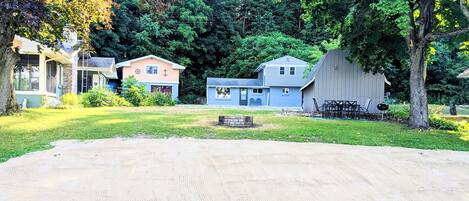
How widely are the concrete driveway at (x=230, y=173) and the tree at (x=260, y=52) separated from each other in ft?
121

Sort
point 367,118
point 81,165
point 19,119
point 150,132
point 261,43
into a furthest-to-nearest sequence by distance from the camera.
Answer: point 261,43, point 367,118, point 19,119, point 150,132, point 81,165

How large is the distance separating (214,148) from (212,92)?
32897mm

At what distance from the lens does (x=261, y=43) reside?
46.1 m

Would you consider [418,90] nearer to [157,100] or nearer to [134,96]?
[157,100]

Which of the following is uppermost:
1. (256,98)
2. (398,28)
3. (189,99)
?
(398,28)

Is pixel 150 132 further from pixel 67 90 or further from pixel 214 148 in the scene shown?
pixel 67 90

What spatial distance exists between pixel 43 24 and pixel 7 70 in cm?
336

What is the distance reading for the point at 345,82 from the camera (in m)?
21.5

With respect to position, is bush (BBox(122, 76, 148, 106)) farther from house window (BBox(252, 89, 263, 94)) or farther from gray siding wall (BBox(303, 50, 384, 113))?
house window (BBox(252, 89, 263, 94))

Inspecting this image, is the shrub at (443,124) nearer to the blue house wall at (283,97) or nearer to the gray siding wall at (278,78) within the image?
the gray siding wall at (278,78)

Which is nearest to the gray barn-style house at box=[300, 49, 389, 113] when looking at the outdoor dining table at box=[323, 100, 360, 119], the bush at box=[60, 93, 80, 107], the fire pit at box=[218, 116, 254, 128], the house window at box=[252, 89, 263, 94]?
the outdoor dining table at box=[323, 100, 360, 119]

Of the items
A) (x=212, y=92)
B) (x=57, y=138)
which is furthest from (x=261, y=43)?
(x=57, y=138)

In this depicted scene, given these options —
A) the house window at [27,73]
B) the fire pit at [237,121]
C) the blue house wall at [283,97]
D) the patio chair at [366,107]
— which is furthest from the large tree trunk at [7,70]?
the blue house wall at [283,97]

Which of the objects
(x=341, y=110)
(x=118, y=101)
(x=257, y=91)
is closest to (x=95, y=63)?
(x=118, y=101)
